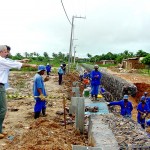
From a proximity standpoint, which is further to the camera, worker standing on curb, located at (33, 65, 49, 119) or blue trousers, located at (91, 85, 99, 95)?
blue trousers, located at (91, 85, 99, 95)

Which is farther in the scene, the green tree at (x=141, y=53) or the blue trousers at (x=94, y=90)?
the green tree at (x=141, y=53)

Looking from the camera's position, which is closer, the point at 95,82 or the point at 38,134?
the point at 38,134

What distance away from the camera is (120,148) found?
6.18 metres

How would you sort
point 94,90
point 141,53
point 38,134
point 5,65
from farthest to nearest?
point 141,53, point 94,90, point 38,134, point 5,65

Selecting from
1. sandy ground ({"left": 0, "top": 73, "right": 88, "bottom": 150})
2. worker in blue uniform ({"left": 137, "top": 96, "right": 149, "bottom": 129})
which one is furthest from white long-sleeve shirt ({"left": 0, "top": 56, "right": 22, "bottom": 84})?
worker in blue uniform ({"left": 137, "top": 96, "right": 149, "bottom": 129})

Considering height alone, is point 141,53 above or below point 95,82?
above

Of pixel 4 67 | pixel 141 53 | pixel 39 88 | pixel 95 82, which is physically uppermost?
pixel 141 53

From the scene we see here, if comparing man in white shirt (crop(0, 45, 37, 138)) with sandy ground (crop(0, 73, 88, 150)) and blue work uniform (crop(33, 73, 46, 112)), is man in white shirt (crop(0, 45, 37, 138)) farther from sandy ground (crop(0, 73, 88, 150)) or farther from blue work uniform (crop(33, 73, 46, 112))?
blue work uniform (crop(33, 73, 46, 112))

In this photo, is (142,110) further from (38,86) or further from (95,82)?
(38,86)

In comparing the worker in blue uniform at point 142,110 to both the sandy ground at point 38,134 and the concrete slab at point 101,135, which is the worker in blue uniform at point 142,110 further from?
the concrete slab at point 101,135

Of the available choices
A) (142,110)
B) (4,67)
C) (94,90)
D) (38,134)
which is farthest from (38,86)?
(94,90)

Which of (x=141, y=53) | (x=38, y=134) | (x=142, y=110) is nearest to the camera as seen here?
(x=38, y=134)

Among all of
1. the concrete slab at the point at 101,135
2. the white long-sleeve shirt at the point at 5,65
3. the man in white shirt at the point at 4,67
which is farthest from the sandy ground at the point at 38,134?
the white long-sleeve shirt at the point at 5,65

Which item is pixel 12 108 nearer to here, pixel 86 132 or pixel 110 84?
pixel 86 132
